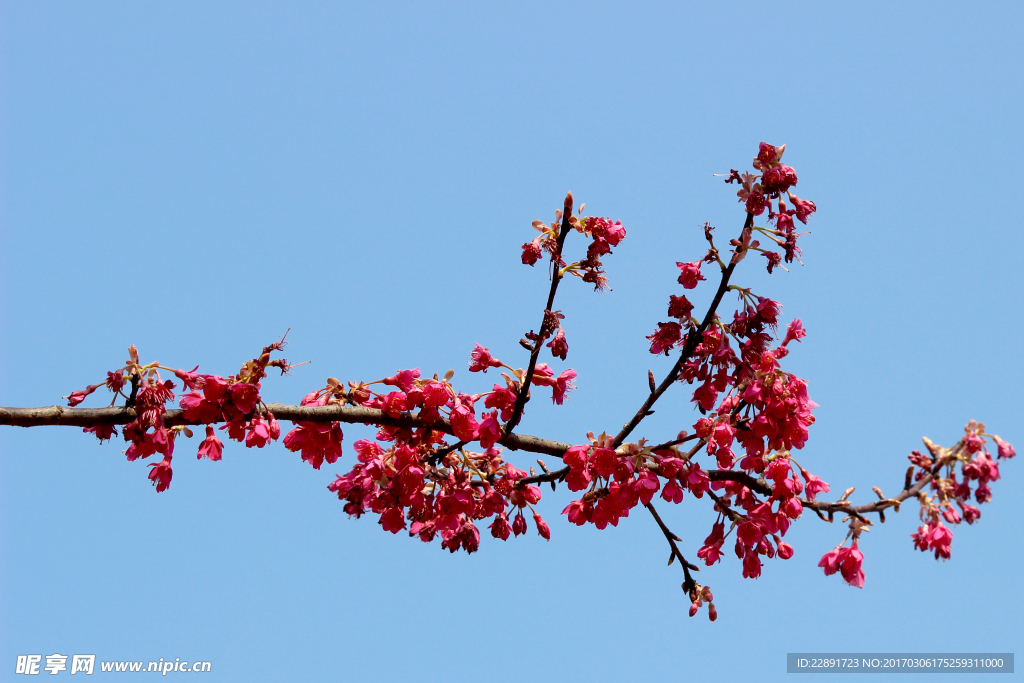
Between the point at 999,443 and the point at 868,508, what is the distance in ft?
2.85

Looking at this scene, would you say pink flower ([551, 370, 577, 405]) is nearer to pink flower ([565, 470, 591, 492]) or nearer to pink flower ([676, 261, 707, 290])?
pink flower ([565, 470, 591, 492])

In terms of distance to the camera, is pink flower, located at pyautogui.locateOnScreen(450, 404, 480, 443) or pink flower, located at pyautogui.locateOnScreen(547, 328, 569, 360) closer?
pink flower, located at pyautogui.locateOnScreen(547, 328, 569, 360)

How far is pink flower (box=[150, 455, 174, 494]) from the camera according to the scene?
480 cm

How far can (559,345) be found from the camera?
4.74 meters

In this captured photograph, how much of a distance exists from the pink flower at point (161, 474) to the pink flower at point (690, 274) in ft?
10.7

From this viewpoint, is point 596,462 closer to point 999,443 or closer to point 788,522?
point 788,522

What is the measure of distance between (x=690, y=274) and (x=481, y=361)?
1.45 m

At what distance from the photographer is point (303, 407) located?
15.3 ft

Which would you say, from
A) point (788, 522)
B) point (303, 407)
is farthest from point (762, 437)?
point (303, 407)

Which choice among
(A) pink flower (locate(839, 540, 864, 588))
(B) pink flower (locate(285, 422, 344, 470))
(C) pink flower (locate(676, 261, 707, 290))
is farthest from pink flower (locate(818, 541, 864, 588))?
(B) pink flower (locate(285, 422, 344, 470))

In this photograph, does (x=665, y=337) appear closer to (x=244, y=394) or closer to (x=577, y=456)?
(x=577, y=456)

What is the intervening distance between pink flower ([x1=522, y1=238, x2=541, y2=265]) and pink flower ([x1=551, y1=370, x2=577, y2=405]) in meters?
0.82

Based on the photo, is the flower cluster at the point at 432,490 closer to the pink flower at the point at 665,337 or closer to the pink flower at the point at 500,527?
the pink flower at the point at 500,527

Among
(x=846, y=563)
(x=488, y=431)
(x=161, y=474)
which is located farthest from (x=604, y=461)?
(x=161, y=474)
